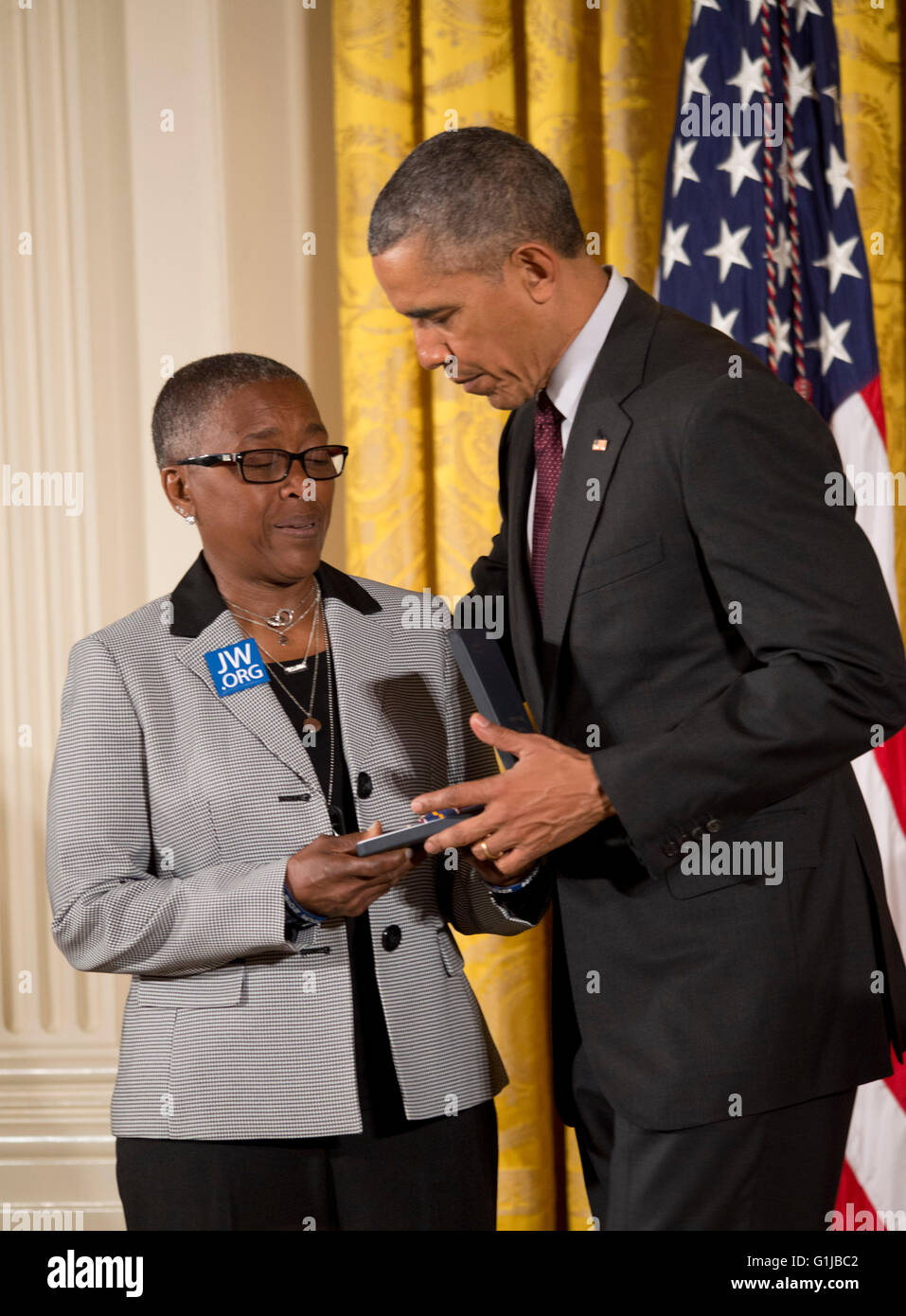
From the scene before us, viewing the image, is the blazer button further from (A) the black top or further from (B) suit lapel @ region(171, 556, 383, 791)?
(B) suit lapel @ region(171, 556, 383, 791)

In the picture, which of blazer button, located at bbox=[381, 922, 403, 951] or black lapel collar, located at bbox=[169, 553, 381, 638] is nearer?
blazer button, located at bbox=[381, 922, 403, 951]

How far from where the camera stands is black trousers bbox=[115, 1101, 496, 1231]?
169 centimetres

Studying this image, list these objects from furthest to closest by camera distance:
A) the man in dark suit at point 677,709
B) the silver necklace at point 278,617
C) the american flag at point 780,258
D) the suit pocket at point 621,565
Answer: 1. the american flag at point 780,258
2. the silver necklace at point 278,617
3. the suit pocket at point 621,565
4. the man in dark suit at point 677,709

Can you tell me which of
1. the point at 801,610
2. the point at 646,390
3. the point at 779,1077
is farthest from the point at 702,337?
the point at 779,1077

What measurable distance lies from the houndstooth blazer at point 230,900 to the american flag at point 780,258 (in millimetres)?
1376

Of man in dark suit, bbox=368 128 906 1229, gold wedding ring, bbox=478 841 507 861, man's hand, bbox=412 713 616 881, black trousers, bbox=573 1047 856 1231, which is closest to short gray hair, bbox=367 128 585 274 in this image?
man in dark suit, bbox=368 128 906 1229

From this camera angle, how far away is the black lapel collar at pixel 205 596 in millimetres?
1867

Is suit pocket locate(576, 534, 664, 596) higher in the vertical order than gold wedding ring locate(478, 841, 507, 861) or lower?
higher

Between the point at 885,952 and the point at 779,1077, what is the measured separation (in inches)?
9.0

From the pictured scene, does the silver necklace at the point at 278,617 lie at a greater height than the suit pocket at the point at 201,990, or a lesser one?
greater

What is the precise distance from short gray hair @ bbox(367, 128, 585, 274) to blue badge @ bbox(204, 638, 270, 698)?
23.1 inches

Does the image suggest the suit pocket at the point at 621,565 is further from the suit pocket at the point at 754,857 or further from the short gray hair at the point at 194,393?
the short gray hair at the point at 194,393

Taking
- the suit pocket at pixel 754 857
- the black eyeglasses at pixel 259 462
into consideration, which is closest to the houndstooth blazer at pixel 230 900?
the black eyeglasses at pixel 259 462
